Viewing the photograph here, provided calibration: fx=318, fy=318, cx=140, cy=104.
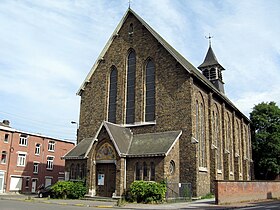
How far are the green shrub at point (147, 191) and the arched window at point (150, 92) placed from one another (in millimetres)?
8004

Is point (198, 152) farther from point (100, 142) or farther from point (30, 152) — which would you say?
point (30, 152)

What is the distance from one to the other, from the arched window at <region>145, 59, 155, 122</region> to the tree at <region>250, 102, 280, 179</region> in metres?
24.4

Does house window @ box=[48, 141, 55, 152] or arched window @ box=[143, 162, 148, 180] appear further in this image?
house window @ box=[48, 141, 55, 152]

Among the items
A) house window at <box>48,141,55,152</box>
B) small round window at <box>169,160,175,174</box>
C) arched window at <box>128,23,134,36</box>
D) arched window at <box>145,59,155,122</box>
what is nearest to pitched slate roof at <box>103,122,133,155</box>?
arched window at <box>145,59,155,122</box>

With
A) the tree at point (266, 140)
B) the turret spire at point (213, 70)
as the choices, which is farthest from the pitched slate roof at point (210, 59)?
the tree at point (266, 140)

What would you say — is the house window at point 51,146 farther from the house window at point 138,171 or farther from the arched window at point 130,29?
the house window at point 138,171

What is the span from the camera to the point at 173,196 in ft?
85.8

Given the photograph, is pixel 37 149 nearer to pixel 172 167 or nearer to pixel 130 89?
pixel 130 89

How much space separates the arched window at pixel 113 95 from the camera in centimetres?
3420

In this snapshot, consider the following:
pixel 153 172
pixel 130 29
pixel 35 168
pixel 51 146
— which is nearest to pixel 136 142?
pixel 153 172

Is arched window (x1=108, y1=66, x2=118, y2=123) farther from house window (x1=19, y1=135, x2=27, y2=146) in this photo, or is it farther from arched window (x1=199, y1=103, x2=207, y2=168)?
house window (x1=19, y1=135, x2=27, y2=146)

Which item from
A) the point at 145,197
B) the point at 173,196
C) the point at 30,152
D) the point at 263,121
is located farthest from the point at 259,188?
the point at 30,152

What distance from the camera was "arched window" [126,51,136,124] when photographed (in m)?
32.9

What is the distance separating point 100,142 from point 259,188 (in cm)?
1549
